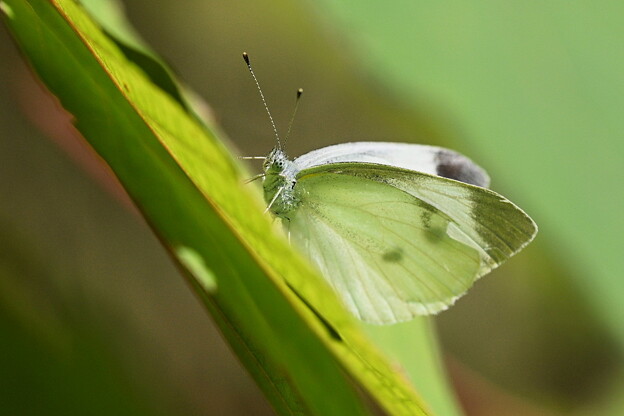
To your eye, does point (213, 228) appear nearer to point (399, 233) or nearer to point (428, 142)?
point (399, 233)

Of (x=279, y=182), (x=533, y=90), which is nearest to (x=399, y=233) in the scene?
(x=279, y=182)

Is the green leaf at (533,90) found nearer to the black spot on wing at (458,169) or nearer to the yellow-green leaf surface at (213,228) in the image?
the yellow-green leaf surface at (213,228)

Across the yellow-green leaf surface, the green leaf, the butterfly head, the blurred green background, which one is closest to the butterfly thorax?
the butterfly head

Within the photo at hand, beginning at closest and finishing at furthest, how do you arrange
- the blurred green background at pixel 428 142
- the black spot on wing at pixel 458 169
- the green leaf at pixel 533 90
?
the blurred green background at pixel 428 142, the green leaf at pixel 533 90, the black spot on wing at pixel 458 169

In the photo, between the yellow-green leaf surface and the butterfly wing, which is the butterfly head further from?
the yellow-green leaf surface

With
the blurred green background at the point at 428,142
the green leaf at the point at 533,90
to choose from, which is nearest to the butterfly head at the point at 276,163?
the blurred green background at the point at 428,142

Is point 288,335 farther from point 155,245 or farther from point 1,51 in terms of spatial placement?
point 155,245

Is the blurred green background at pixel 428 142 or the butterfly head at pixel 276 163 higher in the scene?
the butterfly head at pixel 276 163
